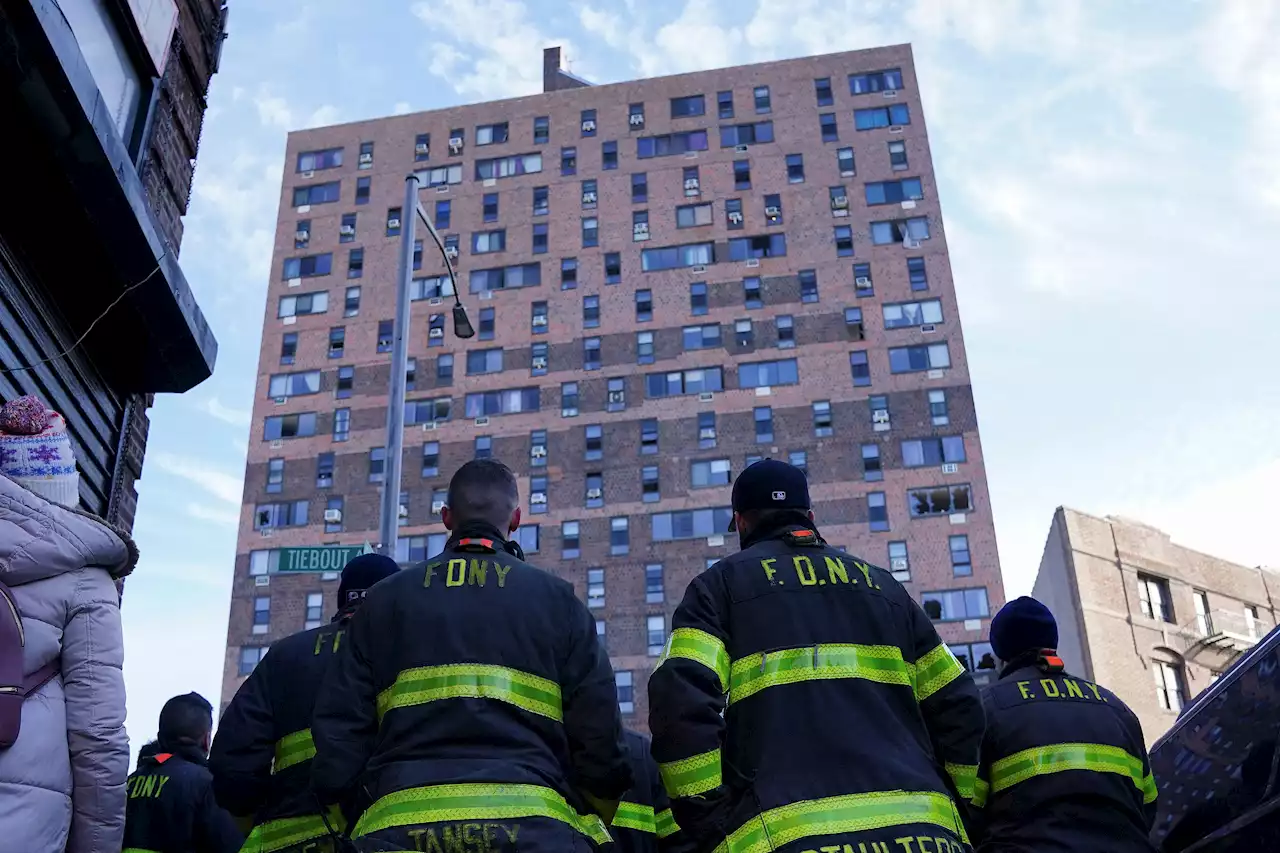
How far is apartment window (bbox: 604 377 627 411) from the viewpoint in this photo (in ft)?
176

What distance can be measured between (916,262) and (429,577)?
52376mm

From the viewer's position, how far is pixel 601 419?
175 ft

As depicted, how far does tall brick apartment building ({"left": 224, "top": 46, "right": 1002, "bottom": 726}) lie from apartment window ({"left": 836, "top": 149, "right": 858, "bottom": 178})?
15 cm

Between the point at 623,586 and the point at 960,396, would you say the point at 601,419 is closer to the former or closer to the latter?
the point at 623,586

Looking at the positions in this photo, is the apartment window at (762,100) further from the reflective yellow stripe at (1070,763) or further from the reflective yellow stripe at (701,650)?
the reflective yellow stripe at (701,650)

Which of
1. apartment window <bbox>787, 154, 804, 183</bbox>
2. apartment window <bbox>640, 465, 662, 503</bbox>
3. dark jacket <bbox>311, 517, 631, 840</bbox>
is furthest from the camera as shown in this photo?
apartment window <bbox>787, 154, 804, 183</bbox>

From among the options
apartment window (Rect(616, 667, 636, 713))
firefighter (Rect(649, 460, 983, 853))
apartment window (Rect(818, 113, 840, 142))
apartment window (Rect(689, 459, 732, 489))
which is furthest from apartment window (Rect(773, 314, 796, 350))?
firefighter (Rect(649, 460, 983, 853))

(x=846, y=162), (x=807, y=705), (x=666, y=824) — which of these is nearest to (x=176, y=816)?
(x=666, y=824)

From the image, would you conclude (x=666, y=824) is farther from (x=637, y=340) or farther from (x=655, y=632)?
(x=637, y=340)

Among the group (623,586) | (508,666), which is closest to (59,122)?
(508,666)

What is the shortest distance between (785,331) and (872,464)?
24.1 feet

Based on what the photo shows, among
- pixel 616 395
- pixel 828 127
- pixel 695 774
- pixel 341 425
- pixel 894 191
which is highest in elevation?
pixel 828 127

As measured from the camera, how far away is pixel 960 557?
48.7 meters

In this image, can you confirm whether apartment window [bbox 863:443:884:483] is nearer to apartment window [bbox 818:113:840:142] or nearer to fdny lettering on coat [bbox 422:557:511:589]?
apartment window [bbox 818:113:840:142]
